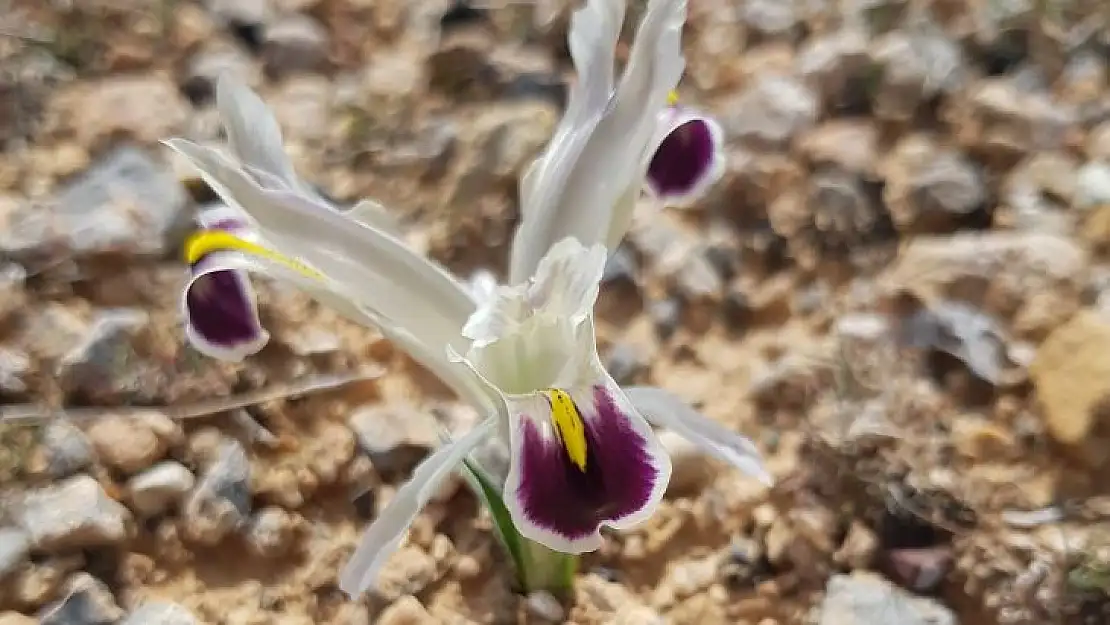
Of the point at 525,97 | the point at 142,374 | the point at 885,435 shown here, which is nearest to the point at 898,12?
the point at 525,97

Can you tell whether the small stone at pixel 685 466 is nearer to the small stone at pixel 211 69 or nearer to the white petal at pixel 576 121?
the white petal at pixel 576 121

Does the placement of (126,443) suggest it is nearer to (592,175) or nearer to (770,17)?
(592,175)

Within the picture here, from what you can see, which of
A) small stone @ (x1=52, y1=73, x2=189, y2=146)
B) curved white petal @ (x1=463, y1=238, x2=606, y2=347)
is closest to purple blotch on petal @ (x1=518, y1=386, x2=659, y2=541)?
curved white petal @ (x1=463, y1=238, x2=606, y2=347)

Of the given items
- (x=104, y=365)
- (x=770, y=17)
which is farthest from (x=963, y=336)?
(x=104, y=365)

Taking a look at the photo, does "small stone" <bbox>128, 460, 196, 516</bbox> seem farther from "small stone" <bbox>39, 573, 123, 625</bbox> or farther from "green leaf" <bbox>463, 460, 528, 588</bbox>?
"green leaf" <bbox>463, 460, 528, 588</bbox>

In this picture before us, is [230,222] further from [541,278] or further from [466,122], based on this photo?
[466,122]

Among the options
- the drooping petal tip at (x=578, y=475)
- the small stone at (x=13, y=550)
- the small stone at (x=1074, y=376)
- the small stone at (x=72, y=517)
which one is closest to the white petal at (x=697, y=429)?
the drooping petal tip at (x=578, y=475)
